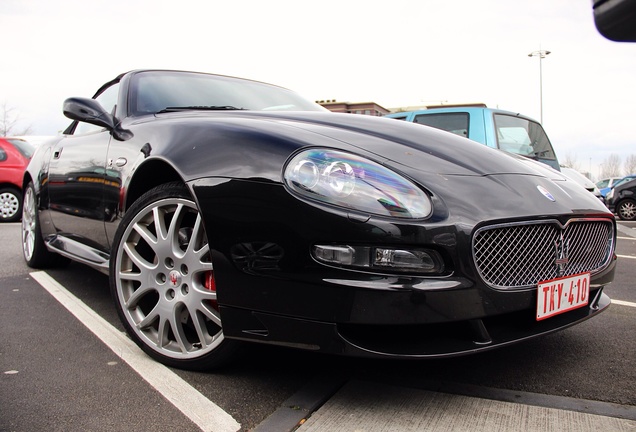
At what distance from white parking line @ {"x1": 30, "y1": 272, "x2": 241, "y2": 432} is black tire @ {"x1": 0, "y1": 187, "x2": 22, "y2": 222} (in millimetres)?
6352

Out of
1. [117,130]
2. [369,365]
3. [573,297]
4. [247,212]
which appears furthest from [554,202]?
[117,130]

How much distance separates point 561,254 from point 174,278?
1.48 metres

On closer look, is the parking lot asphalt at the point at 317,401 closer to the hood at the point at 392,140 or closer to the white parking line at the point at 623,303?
the hood at the point at 392,140

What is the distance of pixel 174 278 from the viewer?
2.17 m

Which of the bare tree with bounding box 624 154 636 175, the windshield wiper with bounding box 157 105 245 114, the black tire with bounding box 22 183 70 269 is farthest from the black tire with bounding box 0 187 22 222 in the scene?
the bare tree with bounding box 624 154 636 175

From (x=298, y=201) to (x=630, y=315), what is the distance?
233 centimetres

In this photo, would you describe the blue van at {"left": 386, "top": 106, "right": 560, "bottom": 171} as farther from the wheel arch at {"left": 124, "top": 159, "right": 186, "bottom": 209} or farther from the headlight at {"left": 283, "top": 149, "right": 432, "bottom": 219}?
the headlight at {"left": 283, "top": 149, "right": 432, "bottom": 219}

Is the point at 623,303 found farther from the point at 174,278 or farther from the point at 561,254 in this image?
the point at 174,278

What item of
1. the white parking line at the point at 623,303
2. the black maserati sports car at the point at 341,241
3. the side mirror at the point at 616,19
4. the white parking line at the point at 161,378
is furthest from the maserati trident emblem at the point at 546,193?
the white parking line at the point at 623,303

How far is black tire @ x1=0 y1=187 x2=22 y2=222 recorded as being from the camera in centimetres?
857

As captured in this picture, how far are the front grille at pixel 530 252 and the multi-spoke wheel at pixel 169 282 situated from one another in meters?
0.97

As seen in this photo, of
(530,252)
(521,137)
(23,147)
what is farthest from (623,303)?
(23,147)

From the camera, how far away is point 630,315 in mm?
3082

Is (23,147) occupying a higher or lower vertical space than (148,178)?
lower
